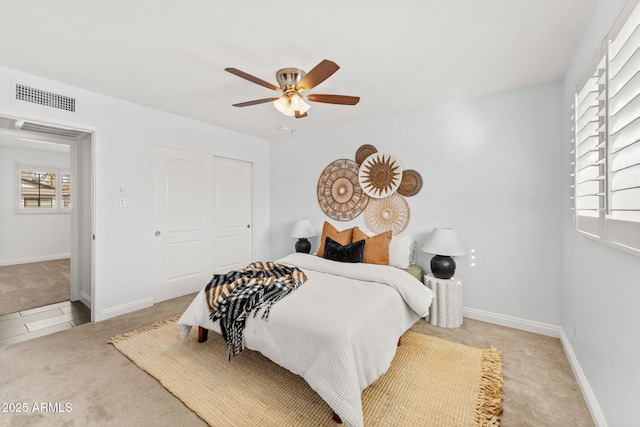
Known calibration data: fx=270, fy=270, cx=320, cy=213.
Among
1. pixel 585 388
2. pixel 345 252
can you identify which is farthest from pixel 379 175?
pixel 585 388

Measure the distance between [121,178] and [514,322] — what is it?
4.54 metres

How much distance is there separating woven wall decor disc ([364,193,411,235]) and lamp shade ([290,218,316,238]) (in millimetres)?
875

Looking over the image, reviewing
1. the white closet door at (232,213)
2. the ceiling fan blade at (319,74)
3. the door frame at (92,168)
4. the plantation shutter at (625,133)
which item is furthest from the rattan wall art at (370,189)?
the door frame at (92,168)

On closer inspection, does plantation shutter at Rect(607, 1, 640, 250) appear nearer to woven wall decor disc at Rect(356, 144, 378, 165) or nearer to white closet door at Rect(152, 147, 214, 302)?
woven wall decor disc at Rect(356, 144, 378, 165)

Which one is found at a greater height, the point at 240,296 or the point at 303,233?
the point at 303,233

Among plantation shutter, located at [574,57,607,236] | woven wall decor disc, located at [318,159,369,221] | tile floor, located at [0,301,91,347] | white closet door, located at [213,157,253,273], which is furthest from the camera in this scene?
white closet door, located at [213,157,253,273]

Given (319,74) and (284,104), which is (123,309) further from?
(319,74)

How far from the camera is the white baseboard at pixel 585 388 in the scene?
4.88 feet

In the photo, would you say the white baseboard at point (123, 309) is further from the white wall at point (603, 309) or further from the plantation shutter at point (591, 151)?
the plantation shutter at point (591, 151)

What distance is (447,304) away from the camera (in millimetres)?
2770

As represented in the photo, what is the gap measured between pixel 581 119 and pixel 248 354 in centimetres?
302

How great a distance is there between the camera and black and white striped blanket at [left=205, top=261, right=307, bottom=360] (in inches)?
78.0

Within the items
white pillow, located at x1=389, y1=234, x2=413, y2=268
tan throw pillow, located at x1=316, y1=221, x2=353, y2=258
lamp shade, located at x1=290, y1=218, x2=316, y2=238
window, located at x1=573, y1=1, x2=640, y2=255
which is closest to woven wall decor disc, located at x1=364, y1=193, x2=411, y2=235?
white pillow, located at x1=389, y1=234, x2=413, y2=268

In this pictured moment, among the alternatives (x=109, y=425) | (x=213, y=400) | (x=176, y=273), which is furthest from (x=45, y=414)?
(x=176, y=273)
